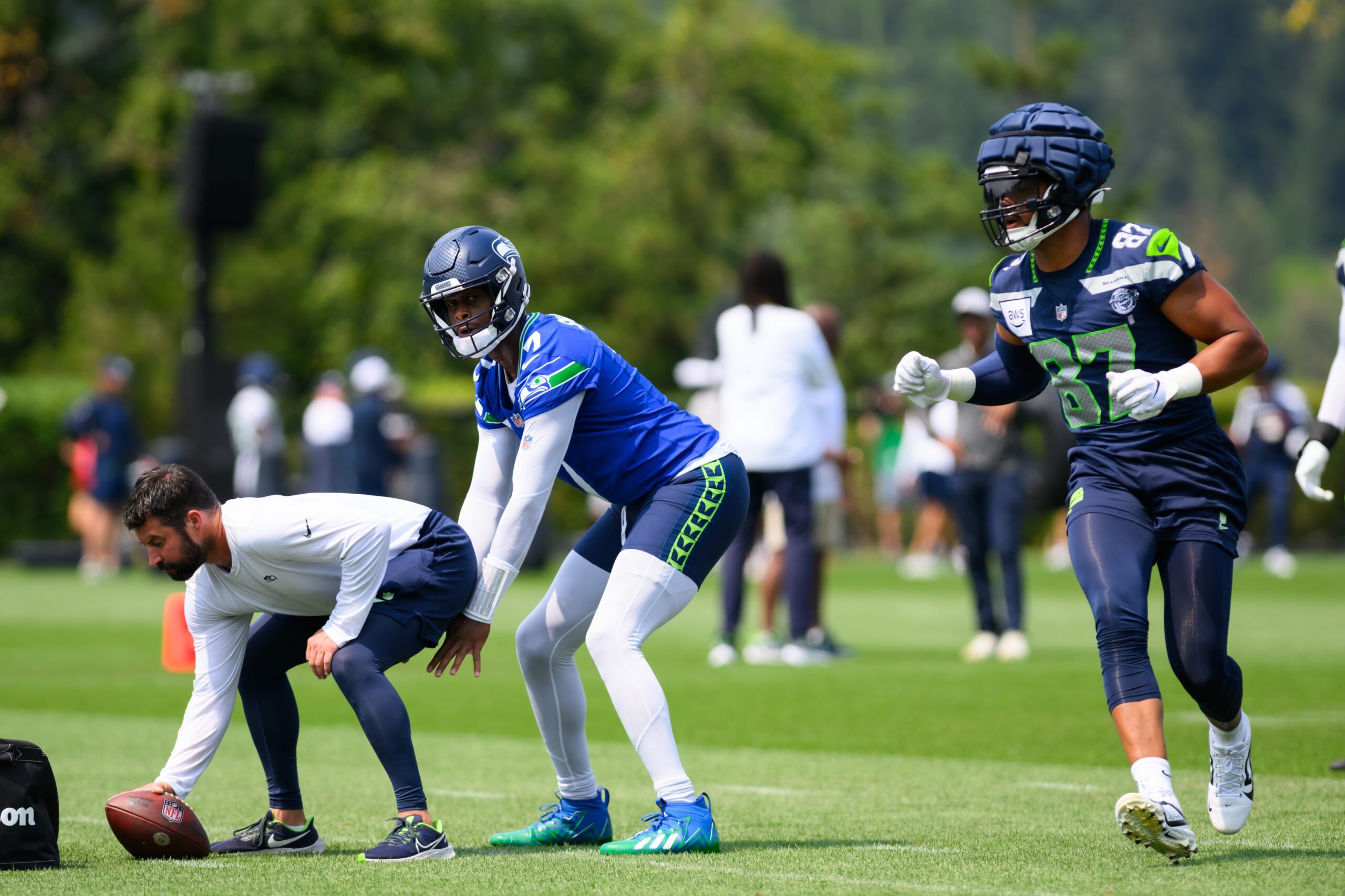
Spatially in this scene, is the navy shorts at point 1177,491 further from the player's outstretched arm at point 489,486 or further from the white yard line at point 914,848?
the player's outstretched arm at point 489,486

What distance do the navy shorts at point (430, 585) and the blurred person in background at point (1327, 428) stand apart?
292 cm

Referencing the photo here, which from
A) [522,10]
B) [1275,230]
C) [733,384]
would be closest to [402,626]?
[733,384]

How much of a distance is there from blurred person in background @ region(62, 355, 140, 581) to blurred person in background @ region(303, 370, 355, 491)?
8.81 ft

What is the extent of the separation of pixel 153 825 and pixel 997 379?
3046mm

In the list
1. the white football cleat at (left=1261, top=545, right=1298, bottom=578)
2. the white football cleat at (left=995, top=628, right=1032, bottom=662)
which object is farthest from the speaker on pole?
the white football cleat at (left=1261, top=545, right=1298, bottom=578)

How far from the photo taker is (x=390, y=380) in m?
20.0

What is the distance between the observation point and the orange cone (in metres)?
9.19

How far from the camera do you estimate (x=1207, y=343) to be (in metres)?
5.40

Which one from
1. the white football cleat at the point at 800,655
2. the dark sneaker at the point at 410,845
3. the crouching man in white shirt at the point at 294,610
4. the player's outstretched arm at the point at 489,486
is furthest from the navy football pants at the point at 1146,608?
the white football cleat at the point at 800,655

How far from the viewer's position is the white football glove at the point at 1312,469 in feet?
20.6

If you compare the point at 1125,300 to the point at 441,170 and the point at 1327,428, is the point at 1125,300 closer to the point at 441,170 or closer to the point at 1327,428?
the point at 1327,428

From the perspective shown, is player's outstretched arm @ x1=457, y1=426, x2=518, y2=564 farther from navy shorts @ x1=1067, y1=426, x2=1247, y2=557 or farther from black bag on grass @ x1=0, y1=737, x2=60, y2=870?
navy shorts @ x1=1067, y1=426, x2=1247, y2=557

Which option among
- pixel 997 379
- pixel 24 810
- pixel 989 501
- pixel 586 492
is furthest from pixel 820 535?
pixel 24 810

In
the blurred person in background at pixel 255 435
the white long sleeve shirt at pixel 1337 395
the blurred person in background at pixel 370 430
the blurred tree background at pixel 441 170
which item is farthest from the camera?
the blurred tree background at pixel 441 170
